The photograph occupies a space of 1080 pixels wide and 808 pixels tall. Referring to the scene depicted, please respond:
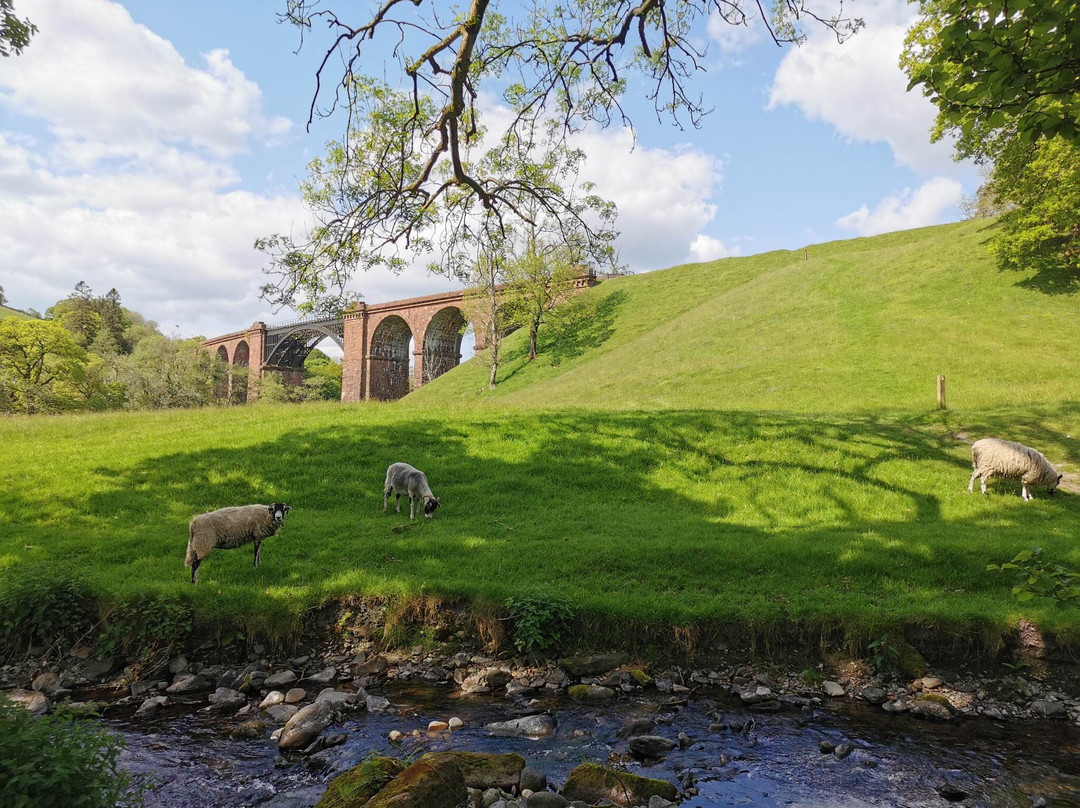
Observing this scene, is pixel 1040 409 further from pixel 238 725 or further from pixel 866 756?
pixel 238 725

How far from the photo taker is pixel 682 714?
26.8 ft

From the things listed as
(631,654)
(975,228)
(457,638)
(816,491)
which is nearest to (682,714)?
(631,654)

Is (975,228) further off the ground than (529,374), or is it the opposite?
(975,228)

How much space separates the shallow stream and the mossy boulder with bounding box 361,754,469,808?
44.0 inches

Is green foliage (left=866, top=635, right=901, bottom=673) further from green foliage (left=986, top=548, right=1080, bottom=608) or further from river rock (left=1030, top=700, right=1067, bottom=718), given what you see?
green foliage (left=986, top=548, right=1080, bottom=608)

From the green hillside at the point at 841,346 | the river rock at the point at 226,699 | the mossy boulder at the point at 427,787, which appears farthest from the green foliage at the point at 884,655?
the green hillside at the point at 841,346

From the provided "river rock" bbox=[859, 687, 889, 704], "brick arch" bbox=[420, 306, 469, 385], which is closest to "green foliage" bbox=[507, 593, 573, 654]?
"river rock" bbox=[859, 687, 889, 704]

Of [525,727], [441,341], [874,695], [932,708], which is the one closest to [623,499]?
[874,695]

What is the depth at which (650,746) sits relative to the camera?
719cm

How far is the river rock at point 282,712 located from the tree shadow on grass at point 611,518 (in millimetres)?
2292

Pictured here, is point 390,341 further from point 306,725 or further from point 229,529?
point 306,725

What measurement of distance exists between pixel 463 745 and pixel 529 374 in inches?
1917

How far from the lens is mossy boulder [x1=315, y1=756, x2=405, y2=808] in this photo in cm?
570

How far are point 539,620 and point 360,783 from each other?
4295mm
